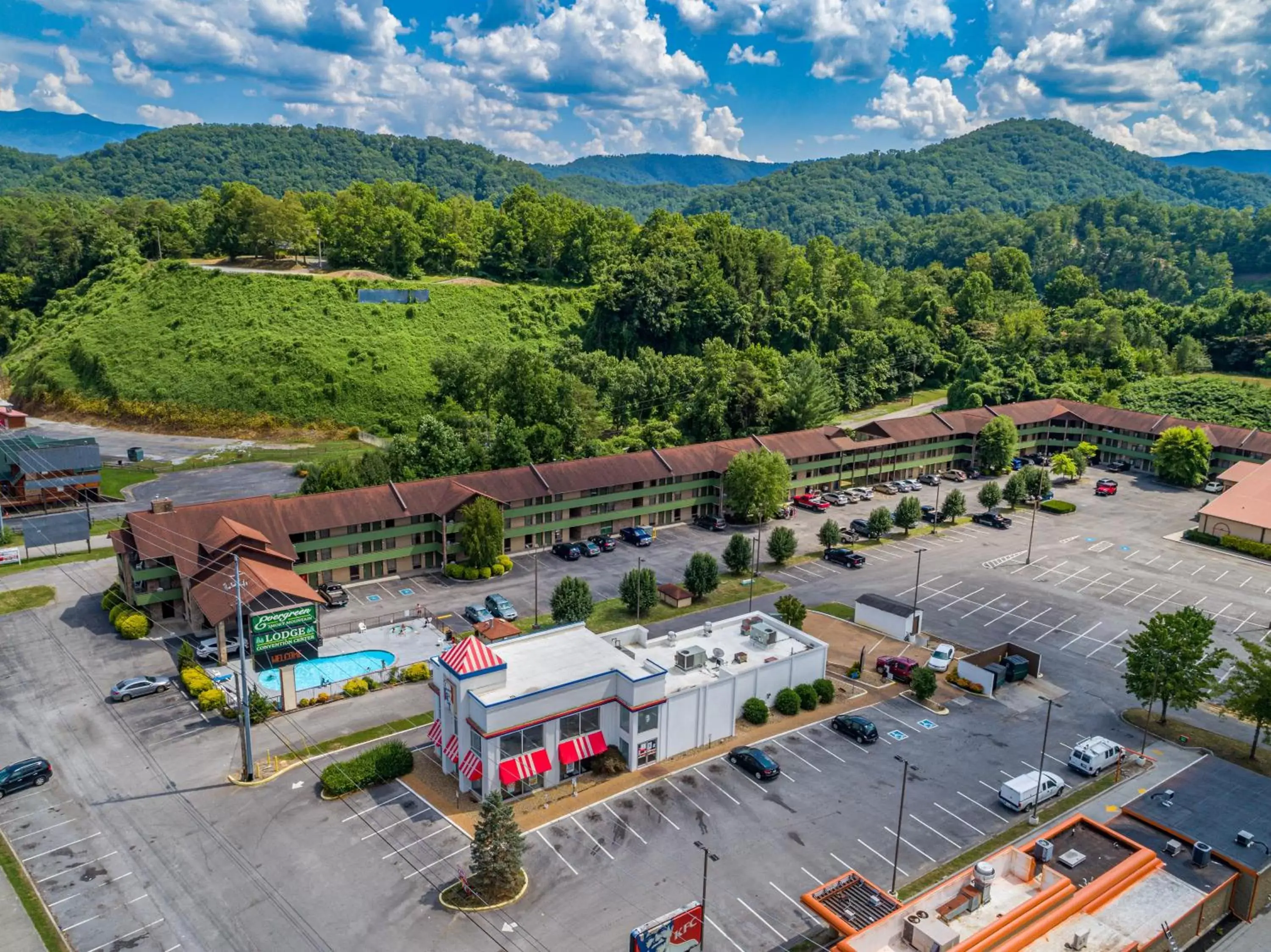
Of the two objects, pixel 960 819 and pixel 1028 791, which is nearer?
pixel 960 819

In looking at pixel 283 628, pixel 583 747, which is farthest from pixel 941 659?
pixel 283 628

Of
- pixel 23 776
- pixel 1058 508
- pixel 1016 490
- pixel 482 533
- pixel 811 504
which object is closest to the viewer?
pixel 23 776

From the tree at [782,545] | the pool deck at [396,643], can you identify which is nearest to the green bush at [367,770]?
the pool deck at [396,643]

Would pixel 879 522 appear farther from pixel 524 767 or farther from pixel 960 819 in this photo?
pixel 524 767

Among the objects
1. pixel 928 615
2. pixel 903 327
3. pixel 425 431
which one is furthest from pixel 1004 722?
pixel 903 327

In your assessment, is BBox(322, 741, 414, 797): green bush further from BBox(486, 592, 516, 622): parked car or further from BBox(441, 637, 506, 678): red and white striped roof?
BBox(486, 592, 516, 622): parked car

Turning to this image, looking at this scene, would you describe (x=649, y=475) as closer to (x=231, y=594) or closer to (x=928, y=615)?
(x=928, y=615)

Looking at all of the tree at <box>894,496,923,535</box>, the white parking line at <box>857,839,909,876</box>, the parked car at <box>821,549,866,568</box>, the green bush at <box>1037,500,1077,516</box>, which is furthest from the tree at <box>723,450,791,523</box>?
the white parking line at <box>857,839,909,876</box>
